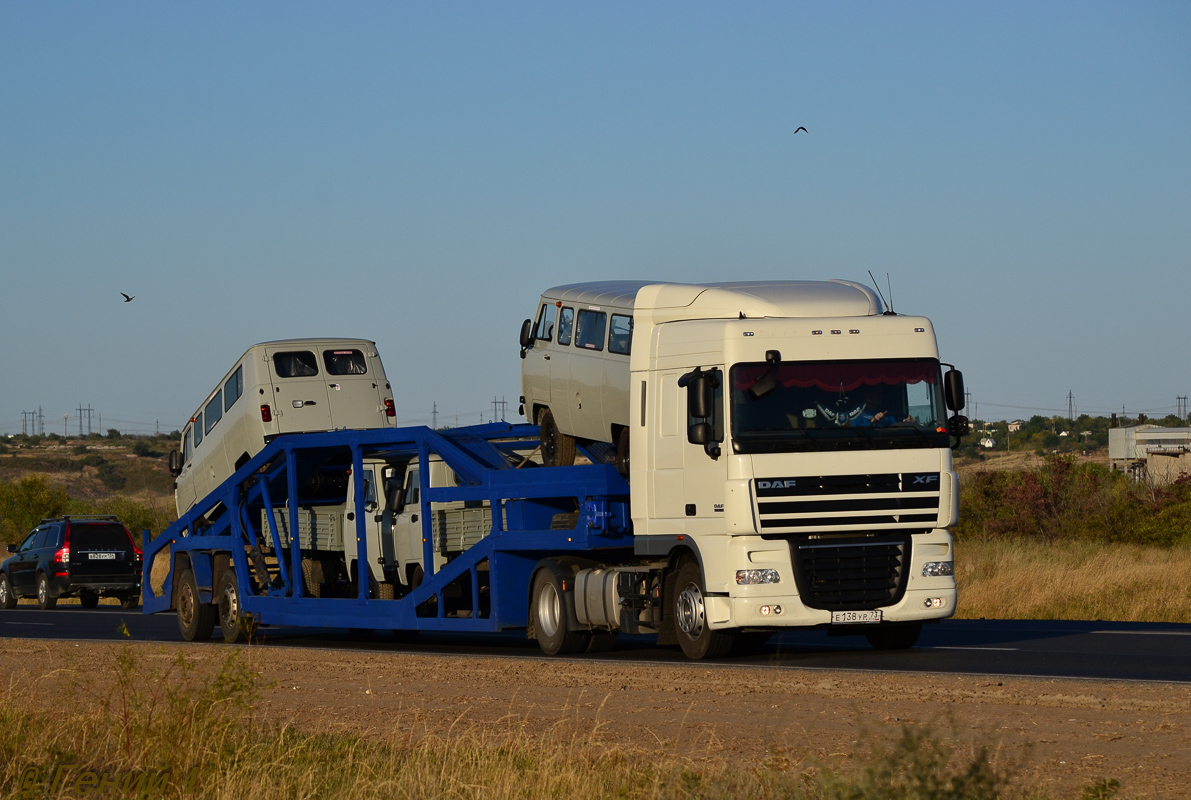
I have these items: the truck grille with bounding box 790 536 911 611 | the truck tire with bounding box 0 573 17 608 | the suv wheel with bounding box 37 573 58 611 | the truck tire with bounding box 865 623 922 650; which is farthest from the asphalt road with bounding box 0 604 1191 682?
the truck tire with bounding box 0 573 17 608

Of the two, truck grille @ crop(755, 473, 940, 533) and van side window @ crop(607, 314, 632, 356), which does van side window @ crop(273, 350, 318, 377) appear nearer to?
van side window @ crop(607, 314, 632, 356)

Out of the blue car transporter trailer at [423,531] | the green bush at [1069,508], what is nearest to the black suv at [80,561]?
the blue car transporter trailer at [423,531]

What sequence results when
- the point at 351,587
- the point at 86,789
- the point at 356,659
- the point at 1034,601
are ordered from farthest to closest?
the point at 1034,601
the point at 351,587
the point at 356,659
the point at 86,789

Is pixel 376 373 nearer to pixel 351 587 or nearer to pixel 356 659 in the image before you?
pixel 351 587

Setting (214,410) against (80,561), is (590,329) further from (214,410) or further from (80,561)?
(80,561)

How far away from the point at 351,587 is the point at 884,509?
27.9ft

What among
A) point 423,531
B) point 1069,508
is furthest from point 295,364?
point 1069,508

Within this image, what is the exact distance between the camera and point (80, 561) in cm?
3219

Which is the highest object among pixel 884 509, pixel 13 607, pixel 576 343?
pixel 576 343

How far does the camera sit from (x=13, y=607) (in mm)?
34250

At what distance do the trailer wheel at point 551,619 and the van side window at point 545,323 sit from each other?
2.97 metres

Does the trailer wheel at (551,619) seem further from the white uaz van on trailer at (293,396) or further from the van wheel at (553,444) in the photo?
the white uaz van on trailer at (293,396)

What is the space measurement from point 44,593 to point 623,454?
20.5 meters

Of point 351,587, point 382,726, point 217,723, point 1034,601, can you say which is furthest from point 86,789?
point 1034,601
